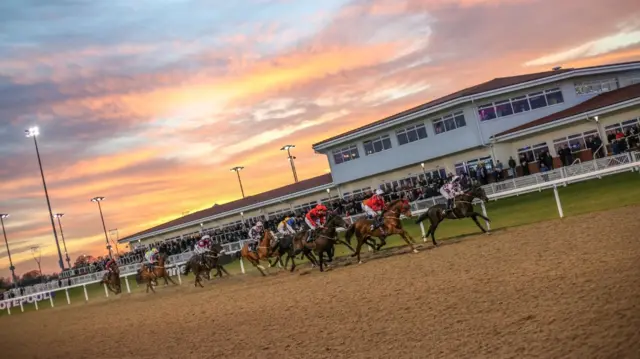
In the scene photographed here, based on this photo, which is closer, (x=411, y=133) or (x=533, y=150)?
(x=533, y=150)

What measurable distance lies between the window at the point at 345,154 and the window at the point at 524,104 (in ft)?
30.6

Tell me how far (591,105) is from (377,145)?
12722 mm

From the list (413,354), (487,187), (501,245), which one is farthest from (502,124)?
(413,354)

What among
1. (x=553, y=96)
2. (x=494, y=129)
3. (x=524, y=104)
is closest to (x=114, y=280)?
(x=494, y=129)

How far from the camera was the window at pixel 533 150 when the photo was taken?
28703 mm

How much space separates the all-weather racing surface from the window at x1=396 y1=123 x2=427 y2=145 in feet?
49.7

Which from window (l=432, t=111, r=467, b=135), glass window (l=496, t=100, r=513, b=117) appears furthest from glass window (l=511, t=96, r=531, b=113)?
window (l=432, t=111, r=467, b=135)

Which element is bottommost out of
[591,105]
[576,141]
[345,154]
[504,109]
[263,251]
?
[263,251]

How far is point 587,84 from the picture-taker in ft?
104

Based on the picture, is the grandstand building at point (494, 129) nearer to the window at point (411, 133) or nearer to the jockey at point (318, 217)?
the window at point (411, 133)

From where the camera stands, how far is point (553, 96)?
3112cm

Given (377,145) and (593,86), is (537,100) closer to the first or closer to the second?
(593,86)

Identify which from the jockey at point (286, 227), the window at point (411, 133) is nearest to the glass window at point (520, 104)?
the window at point (411, 133)

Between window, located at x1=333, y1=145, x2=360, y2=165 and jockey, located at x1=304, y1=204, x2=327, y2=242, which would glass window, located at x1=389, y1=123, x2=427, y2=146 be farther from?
jockey, located at x1=304, y1=204, x2=327, y2=242
